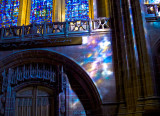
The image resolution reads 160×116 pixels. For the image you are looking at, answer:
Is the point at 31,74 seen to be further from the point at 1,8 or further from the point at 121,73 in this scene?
the point at 1,8

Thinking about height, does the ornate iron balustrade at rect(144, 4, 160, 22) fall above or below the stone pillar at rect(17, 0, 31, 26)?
below

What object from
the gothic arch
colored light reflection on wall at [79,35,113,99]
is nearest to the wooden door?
the gothic arch

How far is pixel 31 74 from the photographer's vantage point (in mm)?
9828

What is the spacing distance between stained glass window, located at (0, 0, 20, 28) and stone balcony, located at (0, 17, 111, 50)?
5.95 ft

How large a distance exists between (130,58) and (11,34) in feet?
17.7

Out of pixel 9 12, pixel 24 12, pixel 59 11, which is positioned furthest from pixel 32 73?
pixel 9 12

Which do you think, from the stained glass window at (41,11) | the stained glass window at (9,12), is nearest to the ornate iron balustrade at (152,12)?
the stained glass window at (41,11)

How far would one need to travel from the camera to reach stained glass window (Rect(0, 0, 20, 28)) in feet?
39.5

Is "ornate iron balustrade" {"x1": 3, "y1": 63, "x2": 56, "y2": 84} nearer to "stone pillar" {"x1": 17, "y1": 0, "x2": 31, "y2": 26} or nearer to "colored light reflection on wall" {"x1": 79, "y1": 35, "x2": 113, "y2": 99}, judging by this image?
"colored light reflection on wall" {"x1": 79, "y1": 35, "x2": 113, "y2": 99}

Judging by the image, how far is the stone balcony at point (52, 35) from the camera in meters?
9.80

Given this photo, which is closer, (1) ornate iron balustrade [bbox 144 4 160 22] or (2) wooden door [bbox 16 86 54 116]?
(1) ornate iron balustrade [bbox 144 4 160 22]

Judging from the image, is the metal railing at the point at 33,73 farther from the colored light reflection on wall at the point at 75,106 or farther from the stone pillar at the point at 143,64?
the stone pillar at the point at 143,64

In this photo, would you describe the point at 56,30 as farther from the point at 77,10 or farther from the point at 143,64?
the point at 143,64

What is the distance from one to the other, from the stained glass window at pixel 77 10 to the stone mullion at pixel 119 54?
7.47ft
